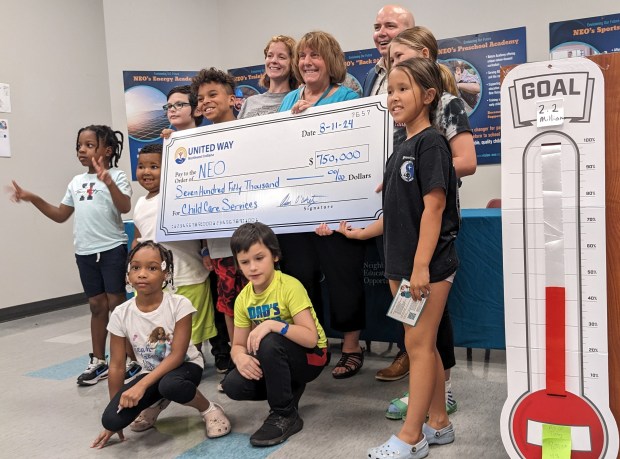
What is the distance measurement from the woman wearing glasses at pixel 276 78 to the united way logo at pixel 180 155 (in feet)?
1.09

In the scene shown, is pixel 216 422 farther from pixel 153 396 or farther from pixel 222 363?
pixel 222 363

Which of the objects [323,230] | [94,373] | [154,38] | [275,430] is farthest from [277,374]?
[154,38]

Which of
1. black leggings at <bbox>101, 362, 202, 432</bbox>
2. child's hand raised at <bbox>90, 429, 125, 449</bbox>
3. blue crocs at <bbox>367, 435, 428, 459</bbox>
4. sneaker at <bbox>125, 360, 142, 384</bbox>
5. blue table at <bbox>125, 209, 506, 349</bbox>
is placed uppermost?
blue table at <bbox>125, 209, 506, 349</bbox>

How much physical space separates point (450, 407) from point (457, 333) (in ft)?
1.67

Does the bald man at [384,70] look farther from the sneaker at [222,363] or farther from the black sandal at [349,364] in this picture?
the sneaker at [222,363]

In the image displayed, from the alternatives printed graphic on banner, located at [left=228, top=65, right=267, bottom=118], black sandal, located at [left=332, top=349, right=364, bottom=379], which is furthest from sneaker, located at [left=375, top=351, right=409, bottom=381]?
printed graphic on banner, located at [left=228, top=65, right=267, bottom=118]

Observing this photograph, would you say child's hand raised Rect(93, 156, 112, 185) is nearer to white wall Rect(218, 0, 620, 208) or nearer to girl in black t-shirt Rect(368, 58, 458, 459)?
girl in black t-shirt Rect(368, 58, 458, 459)

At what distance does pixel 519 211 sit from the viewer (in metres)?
1.40

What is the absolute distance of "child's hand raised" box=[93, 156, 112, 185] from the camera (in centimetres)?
265

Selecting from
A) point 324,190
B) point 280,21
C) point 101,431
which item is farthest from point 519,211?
point 280,21

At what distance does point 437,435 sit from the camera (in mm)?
1756

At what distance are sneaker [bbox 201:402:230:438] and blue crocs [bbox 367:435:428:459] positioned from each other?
0.59 m

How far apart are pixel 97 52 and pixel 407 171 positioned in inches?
183

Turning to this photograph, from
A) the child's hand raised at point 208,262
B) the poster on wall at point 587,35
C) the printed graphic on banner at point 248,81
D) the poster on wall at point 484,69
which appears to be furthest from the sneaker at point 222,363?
the printed graphic on banner at point 248,81
